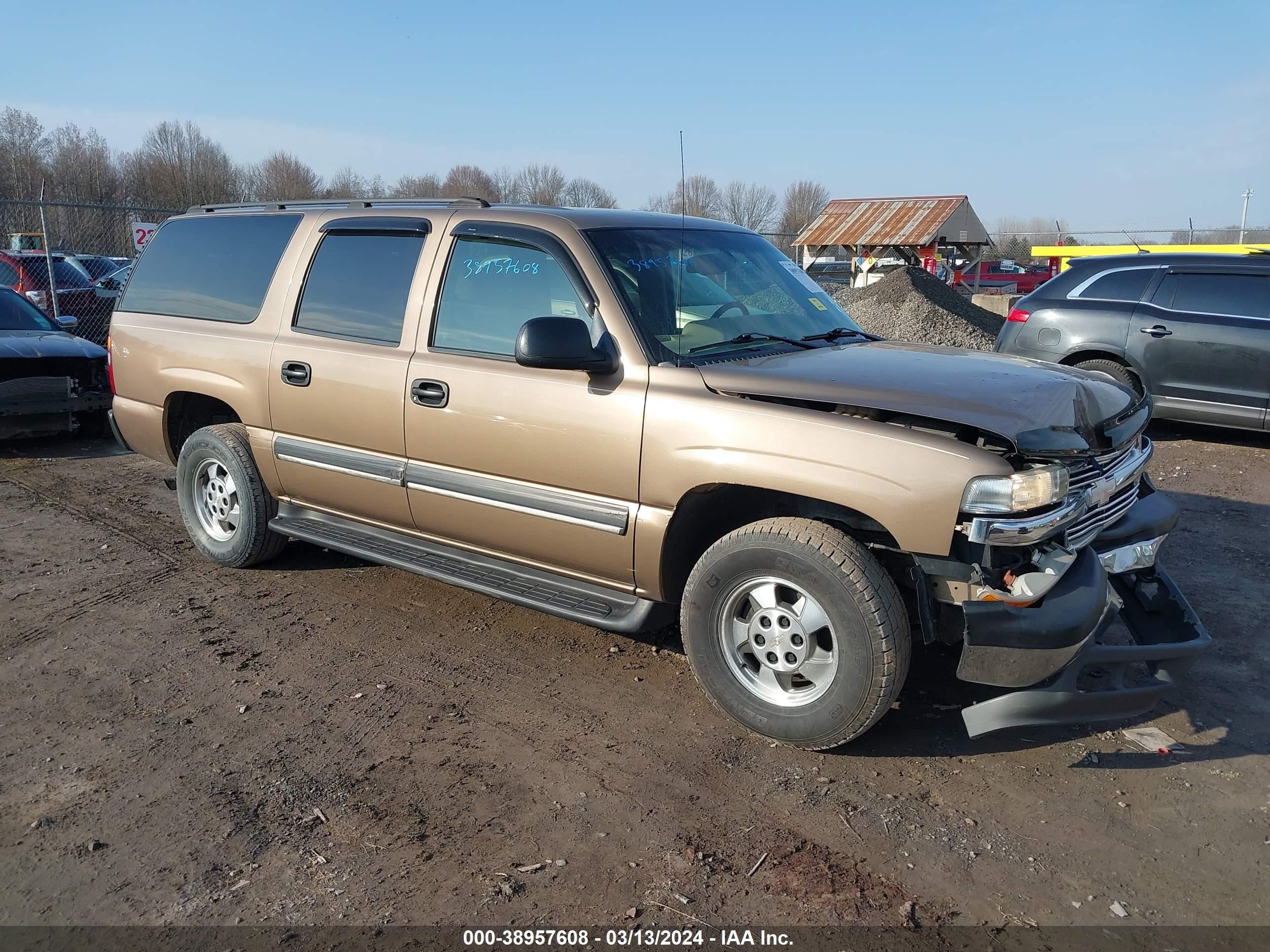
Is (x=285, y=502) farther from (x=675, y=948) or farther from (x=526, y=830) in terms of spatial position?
(x=675, y=948)

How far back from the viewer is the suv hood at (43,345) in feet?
27.6

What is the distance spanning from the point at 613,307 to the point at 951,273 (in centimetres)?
2368

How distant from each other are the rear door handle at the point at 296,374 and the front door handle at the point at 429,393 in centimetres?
75

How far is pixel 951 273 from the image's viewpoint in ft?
83.8

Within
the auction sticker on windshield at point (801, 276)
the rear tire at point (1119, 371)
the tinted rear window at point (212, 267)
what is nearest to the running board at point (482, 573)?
the tinted rear window at point (212, 267)

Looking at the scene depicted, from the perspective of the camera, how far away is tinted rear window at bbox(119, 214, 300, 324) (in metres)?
5.28

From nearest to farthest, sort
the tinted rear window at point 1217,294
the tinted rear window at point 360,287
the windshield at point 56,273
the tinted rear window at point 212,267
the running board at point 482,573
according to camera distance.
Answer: the running board at point 482,573
the tinted rear window at point 360,287
the tinted rear window at point 212,267
the tinted rear window at point 1217,294
the windshield at point 56,273

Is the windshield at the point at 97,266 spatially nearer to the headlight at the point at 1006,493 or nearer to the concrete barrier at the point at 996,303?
the concrete barrier at the point at 996,303

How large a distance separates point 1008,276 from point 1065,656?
3730 centimetres

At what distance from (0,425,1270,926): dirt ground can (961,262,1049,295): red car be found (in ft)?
99.4

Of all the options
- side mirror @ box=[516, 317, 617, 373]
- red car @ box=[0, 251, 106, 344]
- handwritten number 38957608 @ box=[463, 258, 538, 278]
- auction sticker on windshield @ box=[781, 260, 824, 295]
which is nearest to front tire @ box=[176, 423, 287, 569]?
handwritten number 38957608 @ box=[463, 258, 538, 278]

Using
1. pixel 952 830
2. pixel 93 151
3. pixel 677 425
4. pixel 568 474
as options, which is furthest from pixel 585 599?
pixel 93 151

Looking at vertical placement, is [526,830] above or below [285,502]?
below

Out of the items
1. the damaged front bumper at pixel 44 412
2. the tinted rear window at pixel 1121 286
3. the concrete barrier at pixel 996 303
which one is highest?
the tinted rear window at pixel 1121 286
